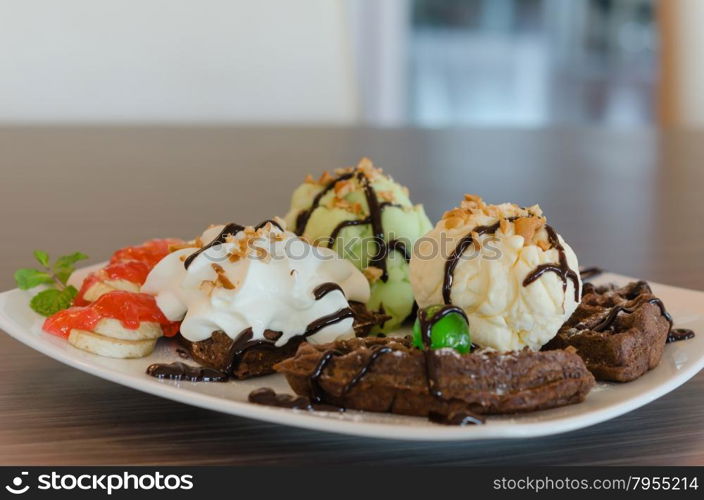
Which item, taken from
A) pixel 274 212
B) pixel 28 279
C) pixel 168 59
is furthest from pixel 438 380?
pixel 168 59

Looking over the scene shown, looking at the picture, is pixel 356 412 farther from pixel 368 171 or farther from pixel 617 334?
pixel 368 171

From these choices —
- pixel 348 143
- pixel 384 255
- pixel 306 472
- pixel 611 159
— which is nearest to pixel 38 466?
pixel 306 472

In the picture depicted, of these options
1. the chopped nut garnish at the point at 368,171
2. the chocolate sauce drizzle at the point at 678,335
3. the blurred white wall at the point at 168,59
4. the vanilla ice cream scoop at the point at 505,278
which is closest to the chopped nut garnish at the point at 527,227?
the vanilla ice cream scoop at the point at 505,278

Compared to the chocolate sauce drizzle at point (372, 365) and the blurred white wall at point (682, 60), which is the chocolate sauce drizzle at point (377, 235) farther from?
the blurred white wall at point (682, 60)

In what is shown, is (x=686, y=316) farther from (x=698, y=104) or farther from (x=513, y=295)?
(x=698, y=104)

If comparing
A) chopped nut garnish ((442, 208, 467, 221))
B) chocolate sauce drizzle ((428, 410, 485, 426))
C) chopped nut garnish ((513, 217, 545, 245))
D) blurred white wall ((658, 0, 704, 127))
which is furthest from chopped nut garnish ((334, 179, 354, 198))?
blurred white wall ((658, 0, 704, 127))

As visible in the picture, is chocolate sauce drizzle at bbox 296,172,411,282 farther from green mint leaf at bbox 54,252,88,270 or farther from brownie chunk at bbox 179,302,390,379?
green mint leaf at bbox 54,252,88,270

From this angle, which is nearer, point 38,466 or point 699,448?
point 38,466
